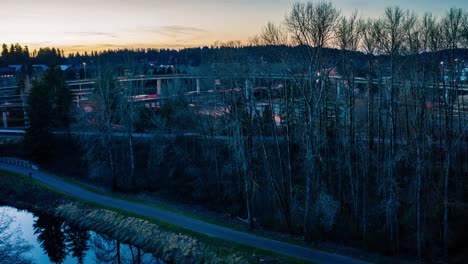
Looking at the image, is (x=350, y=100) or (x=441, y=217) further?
(x=350, y=100)

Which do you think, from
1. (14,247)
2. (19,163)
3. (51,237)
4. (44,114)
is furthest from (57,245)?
(44,114)

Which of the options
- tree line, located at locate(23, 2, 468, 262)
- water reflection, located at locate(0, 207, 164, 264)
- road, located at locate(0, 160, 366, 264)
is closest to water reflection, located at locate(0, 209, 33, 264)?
water reflection, located at locate(0, 207, 164, 264)

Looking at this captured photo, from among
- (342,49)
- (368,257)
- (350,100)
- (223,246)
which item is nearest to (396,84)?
(350,100)

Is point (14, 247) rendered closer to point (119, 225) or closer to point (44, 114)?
point (119, 225)

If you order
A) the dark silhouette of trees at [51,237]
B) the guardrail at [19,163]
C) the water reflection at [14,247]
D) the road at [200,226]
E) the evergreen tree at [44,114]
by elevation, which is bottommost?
the dark silhouette of trees at [51,237]

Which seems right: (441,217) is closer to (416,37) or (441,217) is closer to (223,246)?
(416,37)

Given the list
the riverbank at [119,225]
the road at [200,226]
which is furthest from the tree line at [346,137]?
the riverbank at [119,225]

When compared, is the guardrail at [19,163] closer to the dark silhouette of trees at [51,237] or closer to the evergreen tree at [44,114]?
the evergreen tree at [44,114]
